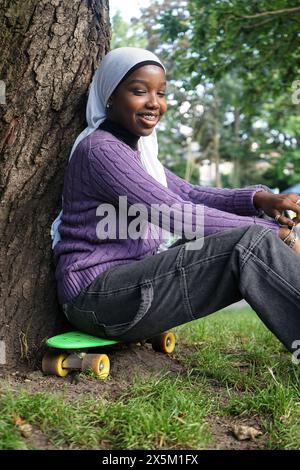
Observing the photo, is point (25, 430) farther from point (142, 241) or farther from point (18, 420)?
point (142, 241)

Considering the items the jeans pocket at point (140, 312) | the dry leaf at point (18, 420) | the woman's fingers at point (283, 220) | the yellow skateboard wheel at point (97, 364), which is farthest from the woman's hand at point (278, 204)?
the dry leaf at point (18, 420)

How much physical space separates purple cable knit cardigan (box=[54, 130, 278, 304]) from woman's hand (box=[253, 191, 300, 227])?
0.08 metres

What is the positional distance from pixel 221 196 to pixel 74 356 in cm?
118

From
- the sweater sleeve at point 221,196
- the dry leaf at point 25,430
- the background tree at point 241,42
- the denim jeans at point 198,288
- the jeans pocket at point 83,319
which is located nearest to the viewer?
the dry leaf at point 25,430

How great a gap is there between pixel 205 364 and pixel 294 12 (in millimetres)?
3708

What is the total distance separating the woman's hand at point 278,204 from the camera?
9.85ft

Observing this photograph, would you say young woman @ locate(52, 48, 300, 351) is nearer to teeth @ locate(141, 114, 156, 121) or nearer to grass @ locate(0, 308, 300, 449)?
teeth @ locate(141, 114, 156, 121)

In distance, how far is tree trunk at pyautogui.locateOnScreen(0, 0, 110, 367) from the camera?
3.17m

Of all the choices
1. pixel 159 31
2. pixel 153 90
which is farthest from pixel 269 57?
pixel 153 90

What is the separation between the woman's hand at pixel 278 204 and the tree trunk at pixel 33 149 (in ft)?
3.33

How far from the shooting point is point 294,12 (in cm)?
568

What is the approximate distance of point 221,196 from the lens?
11.4 feet

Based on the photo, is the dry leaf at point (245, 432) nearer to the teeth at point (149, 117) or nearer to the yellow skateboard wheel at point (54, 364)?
the yellow skateboard wheel at point (54, 364)

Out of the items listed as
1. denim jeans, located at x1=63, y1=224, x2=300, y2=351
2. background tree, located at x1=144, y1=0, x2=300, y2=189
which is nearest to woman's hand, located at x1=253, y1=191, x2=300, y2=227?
denim jeans, located at x1=63, y1=224, x2=300, y2=351
